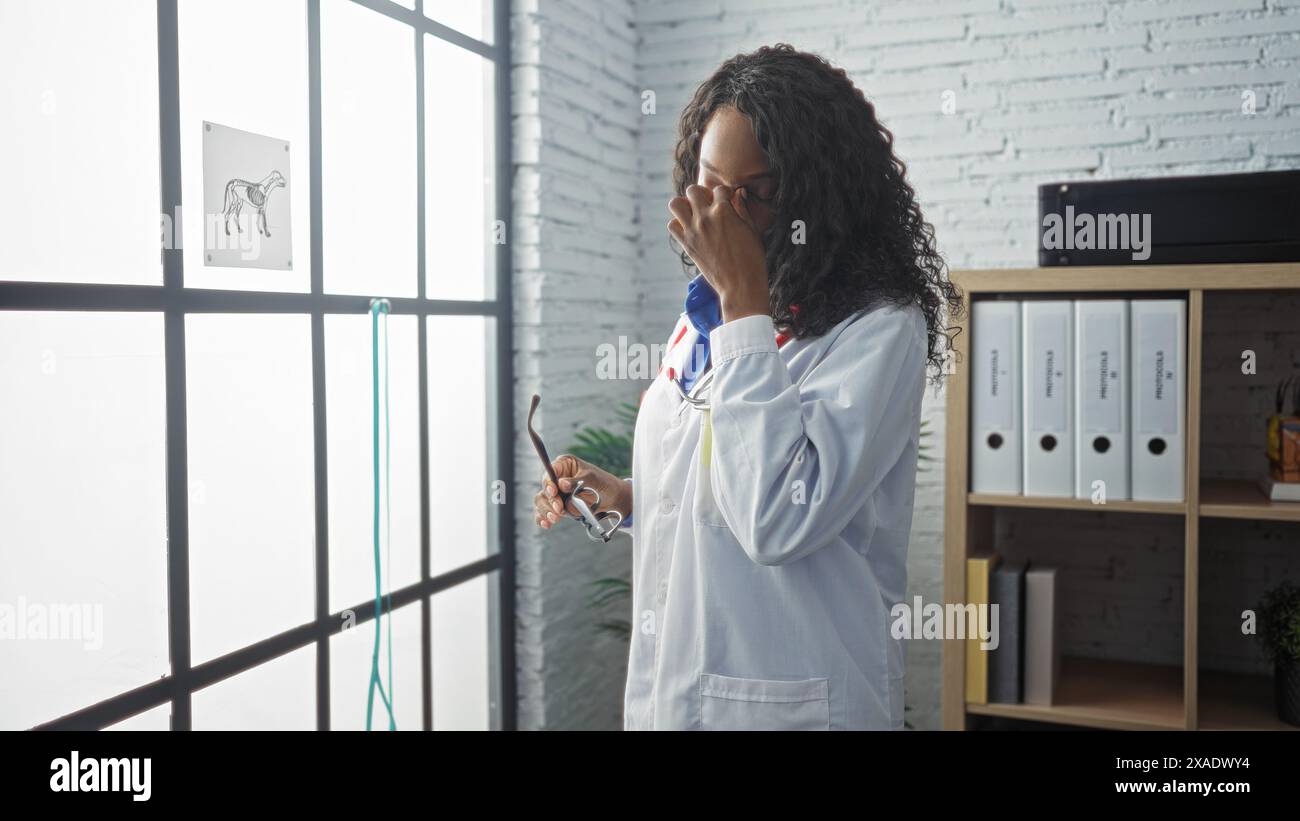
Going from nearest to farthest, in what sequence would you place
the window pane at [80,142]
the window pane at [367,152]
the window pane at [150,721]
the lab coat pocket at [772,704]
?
the lab coat pocket at [772,704] → the window pane at [80,142] → the window pane at [150,721] → the window pane at [367,152]

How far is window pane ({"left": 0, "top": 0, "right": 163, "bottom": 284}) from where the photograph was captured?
1209 millimetres

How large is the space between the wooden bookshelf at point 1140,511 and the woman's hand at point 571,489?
3.08 ft

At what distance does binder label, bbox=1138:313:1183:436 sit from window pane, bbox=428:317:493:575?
1414 millimetres

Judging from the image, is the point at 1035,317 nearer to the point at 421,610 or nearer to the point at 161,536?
the point at 421,610

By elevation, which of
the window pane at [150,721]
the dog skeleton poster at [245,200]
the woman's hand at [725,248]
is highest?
the dog skeleton poster at [245,200]

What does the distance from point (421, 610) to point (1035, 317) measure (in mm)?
1429

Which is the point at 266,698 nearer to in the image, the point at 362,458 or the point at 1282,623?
the point at 362,458

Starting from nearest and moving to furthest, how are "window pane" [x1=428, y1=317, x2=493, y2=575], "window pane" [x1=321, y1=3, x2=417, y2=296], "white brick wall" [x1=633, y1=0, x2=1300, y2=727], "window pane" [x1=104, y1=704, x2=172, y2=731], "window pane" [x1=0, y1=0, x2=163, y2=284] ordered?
"window pane" [x1=0, y1=0, x2=163, y2=284], "window pane" [x1=104, y1=704, x2=172, y2=731], "window pane" [x1=321, y1=3, x2=417, y2=296], "window pane" [x1=428, y1=317, x2=493, y2=575], "white brick wall" [x1=633, y1=0, x2=1300, y2=727]

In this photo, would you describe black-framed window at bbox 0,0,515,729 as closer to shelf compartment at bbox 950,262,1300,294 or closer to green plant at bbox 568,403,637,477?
green plant at bbox 568,403,637,477

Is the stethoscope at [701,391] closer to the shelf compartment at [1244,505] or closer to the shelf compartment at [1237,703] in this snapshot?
the shelf compartment at [1244,505]

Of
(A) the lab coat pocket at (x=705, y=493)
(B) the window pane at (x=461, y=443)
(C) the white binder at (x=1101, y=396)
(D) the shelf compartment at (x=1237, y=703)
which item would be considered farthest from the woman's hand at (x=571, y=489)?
(D) the shelf compartment at (x=1237, y=703)

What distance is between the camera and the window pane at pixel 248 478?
1.50 m

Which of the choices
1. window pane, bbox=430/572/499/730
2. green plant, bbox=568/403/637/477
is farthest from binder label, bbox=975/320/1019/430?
window pane, bbox=430/572/499/730
